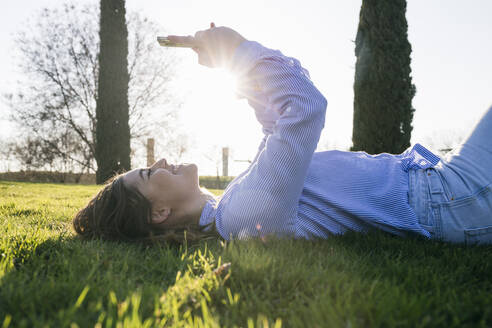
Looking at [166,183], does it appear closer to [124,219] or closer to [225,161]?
[124,219]

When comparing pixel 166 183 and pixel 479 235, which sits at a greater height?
pixel 166 183

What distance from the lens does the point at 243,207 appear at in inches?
67.6

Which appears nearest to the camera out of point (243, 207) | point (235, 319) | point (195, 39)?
point (235, 319)

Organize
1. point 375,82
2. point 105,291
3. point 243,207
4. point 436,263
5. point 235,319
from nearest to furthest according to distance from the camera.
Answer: point 235,319, point 105,291, point 436,263, point 243,207, point 375,82

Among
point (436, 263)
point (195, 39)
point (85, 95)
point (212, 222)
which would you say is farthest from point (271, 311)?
point (85, 95)

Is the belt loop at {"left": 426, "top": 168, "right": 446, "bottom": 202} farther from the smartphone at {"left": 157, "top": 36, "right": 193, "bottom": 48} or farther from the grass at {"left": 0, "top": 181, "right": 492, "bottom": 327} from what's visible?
the smartphone at {"left": 157, "top": 36, "right": 193, "bottom": 48}

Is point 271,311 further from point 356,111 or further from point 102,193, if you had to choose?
point 356,111

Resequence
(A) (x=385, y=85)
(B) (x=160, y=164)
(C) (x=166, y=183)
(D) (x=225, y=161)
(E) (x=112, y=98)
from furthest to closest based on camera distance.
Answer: (D) (x=225, y=161) < (E) (x=112, y=98) < (A) (x=385, y=85) < (B) (x=160, y=164) < (C) (x=166, y=183)

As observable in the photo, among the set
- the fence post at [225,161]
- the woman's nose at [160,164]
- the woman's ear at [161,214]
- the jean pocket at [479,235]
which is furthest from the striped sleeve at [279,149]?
the fence post at [225,161]

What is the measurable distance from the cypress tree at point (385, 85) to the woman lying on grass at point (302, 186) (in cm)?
651

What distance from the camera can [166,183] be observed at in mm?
2207

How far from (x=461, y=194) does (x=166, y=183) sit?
1820mm

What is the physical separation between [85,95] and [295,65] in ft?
58.3

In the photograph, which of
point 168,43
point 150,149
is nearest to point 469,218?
point 168,43
